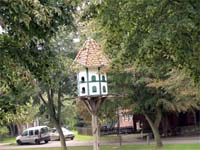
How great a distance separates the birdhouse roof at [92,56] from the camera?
23062mm

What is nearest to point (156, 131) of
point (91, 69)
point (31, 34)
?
point (91, 69)

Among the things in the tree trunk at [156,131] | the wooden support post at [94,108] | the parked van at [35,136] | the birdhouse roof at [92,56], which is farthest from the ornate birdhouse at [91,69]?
Answer: the parked van at [35,136]

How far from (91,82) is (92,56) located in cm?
133

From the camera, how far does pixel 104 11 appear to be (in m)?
10.5

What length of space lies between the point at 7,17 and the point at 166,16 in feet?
17.3

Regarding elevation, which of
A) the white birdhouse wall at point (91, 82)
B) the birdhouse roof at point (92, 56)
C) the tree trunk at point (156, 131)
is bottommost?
the tree trunk at point (156, 131)

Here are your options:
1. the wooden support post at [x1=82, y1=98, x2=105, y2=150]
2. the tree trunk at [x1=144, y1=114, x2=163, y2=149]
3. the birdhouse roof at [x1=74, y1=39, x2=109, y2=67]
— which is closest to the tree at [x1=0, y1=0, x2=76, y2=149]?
the wooden support post at [x1=82, y1=98, x2=105, y2=150]

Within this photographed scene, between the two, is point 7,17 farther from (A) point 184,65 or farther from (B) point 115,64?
(B) point 115,64

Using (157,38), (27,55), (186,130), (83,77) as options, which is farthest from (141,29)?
(186,130)

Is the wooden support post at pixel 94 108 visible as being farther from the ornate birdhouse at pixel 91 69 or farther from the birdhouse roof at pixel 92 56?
the birdhouse roof at pixel 92 56

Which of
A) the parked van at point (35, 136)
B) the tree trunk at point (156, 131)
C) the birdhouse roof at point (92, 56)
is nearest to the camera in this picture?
the birdhouse roof at point (92, 56)

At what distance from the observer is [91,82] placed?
23750 mm

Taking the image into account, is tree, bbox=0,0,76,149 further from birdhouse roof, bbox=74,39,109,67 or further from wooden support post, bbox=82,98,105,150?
birdhouse roof, bbox=74,39,109,67

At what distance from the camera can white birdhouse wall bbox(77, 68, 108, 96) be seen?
2349 centimetres
